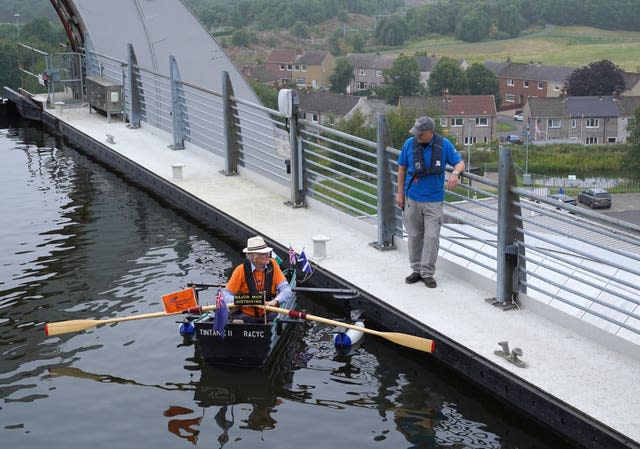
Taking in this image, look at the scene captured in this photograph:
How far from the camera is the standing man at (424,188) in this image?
9367 mm

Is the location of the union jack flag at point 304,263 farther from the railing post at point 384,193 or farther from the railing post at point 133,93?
the railing post at point 133,93

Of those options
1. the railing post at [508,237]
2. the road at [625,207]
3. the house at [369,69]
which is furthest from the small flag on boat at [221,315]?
the house at [369,69]

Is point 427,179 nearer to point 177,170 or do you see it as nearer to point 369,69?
point 177,170

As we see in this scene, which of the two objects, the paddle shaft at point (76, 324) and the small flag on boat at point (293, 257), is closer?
the paddle shaft at point (76, 324)

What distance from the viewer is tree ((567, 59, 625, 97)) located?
521 feet

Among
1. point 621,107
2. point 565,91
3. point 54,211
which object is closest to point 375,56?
point 565,91

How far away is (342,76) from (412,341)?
623 feet

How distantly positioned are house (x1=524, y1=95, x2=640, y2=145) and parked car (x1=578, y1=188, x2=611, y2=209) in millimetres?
33670

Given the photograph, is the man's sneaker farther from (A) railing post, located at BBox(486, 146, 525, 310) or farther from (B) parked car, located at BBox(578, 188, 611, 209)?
(B) parked car, located at BBox(578, 188, 611, 209)

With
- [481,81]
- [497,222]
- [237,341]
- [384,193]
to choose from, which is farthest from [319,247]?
[481,81]

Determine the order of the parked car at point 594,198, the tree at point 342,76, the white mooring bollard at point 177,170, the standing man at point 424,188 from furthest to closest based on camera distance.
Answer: the tree at point 342,76, the parked car at point 594,198, the white mooring bollard at point 177,170, the standing man at point 424,188

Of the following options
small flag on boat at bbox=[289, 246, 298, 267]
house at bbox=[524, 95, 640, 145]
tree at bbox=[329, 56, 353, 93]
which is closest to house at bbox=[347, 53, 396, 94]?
tree at bbox=[329, 56, 353, 93]

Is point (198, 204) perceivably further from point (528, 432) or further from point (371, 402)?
point (528, 432)

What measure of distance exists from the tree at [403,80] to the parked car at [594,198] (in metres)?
65.8
